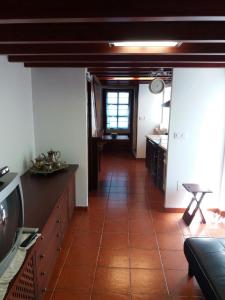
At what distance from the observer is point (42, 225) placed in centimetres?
203

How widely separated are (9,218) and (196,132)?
9.90ft

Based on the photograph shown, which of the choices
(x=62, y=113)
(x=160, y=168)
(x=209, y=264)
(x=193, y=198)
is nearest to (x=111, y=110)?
(x=160, y=168)

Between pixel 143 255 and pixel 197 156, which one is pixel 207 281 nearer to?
pixel 143 255

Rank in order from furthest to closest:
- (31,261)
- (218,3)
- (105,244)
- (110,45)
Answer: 1. (105,244)
2. (110,45)
3. (31,261)
4. (218,3)

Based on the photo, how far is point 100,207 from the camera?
418 centimetres

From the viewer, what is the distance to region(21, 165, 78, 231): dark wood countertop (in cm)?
215

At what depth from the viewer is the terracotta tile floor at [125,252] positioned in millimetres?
2316

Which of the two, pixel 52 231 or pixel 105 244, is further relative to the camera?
pixel 105 244

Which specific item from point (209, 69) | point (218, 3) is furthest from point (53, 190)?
point (209, 69)

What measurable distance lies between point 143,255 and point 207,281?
1.07 meters

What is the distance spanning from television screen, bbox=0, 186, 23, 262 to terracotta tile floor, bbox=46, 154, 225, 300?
1021 millimetres

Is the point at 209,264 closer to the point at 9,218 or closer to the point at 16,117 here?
the point at 9,218

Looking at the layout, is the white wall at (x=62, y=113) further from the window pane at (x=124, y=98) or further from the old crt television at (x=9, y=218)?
the window pane at (x=124, y=98)

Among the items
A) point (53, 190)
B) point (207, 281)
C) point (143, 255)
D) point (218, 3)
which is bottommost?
point (143, 255)
